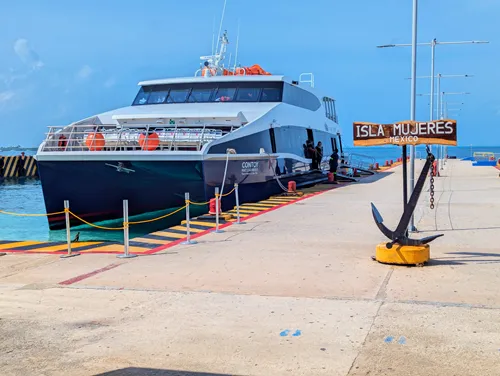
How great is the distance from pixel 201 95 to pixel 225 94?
A: 31.7 inches

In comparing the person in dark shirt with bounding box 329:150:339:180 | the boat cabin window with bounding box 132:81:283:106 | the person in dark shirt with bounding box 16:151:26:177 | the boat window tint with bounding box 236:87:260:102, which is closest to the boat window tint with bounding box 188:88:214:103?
the boat cabin window with bounding box 132:81:283:106

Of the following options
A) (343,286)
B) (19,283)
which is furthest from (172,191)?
(343,286)

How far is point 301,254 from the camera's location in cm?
889

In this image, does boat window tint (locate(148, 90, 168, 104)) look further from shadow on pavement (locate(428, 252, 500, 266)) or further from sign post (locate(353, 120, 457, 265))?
shadow on pavement (locate(428, 252, 500, 266))

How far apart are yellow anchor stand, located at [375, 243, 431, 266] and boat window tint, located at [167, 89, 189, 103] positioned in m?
12.1

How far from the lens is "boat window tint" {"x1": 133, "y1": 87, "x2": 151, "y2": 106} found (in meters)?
19.1

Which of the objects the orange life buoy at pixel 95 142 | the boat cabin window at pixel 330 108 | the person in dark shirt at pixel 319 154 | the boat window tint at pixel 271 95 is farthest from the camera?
the boat cabin window at pixel 330 108

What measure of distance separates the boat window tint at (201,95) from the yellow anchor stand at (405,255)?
38.2 feet

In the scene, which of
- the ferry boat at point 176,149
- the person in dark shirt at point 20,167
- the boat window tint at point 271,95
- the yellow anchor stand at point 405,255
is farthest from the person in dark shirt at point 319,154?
the person in dark shirt at point 20,167

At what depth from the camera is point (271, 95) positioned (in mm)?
18766

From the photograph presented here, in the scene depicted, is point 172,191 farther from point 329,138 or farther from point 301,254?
point 329,138

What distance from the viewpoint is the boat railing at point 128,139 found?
1350 centimetres

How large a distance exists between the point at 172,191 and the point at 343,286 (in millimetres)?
7549

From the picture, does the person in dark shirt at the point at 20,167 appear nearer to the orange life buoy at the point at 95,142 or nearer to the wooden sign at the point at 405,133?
the orange life buoy at the point at 95,142
